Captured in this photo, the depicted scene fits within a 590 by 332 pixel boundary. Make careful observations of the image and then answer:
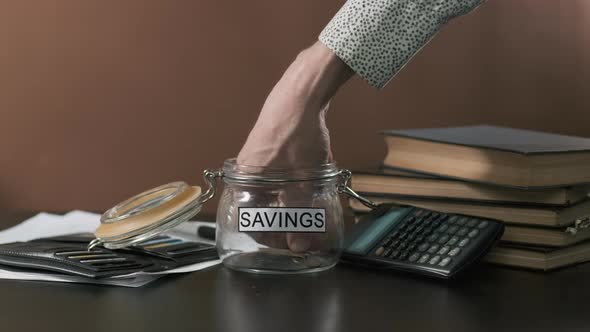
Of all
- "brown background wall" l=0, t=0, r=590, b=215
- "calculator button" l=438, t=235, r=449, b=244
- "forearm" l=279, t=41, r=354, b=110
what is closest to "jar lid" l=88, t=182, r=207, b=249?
"forearm" l=279, t=41, r=354, b=110

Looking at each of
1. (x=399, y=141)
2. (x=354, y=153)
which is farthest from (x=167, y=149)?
(x=399, y=141)

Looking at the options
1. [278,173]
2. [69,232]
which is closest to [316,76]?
[278,173]

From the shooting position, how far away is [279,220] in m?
0.86

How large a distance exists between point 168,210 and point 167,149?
80 cm

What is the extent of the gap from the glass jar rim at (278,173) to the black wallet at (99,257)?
0.12 meters

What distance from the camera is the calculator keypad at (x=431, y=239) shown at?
2.89 feet

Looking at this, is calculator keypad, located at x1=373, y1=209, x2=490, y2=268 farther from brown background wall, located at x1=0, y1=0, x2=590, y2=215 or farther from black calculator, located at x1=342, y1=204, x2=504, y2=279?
brown background wall, located at x1=0, y1=0, x2=590, y2=215

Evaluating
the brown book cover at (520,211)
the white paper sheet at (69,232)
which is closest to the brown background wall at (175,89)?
the white paper sheet at (69,232)

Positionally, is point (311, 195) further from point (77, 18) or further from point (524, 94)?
point (77, 18)

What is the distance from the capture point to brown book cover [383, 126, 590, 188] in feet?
3.02

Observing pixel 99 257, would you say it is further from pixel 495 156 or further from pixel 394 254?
pixel 495 156

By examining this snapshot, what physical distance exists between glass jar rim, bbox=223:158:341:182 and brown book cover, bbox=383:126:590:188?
0.19m

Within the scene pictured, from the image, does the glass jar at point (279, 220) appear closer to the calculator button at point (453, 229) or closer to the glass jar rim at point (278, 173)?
the glass jar rim at point (278, 173)

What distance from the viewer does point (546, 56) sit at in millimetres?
1526
